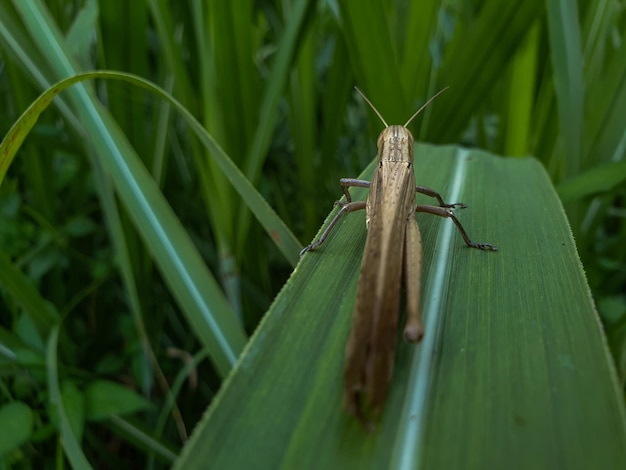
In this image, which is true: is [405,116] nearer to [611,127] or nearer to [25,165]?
[611,127]

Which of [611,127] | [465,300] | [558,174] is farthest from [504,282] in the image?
[558,174]

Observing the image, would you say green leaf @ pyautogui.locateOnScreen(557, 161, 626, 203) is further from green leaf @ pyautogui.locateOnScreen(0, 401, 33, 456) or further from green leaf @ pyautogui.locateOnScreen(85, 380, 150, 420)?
green leaf @ pyautogui.locateOnScreen(0, 401, 33, 456)

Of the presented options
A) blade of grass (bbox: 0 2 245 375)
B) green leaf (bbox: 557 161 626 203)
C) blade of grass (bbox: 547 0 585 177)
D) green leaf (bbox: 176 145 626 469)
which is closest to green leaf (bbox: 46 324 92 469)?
blade of grass (bbox: 0 2 245 375)

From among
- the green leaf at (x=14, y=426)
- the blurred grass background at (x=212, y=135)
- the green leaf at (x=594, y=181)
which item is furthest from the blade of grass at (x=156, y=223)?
the green leaf at (x=594, y=181)

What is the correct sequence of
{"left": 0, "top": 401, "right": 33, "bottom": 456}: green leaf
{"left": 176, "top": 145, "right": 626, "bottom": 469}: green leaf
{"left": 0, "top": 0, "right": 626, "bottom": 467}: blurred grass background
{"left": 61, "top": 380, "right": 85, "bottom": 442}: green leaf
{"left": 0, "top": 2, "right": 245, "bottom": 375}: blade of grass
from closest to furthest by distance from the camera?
{"left": 176, "top": 145, "right": 626, "bottom": 469}: green leaf < {"left": 0, "top": 401, "right": 33, "bottom": 456}: green leaf < {"left": 61, "top": 380, "right": 85, "bottom": 442}: green leaf < {"left": 0, "top": 2, "right": 245, "bottom": 375}: blade of grass < {"left": 0, "top": 0, "right": 626, "bottom": 467}: blurred grass background

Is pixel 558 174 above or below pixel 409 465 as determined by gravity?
below

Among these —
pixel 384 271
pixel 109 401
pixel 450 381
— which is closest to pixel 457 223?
pixel 384 271
